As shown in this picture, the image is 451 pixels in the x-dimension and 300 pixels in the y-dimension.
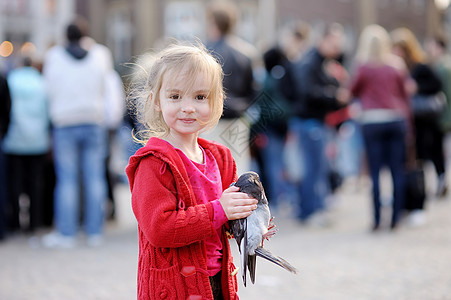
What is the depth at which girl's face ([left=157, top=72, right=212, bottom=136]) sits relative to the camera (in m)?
2.08

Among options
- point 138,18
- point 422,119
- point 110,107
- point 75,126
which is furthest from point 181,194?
point 138,18

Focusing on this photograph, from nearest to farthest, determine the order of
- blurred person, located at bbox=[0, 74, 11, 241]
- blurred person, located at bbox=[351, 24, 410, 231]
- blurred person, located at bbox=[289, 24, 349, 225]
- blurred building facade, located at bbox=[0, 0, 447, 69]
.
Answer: blurred person, located at bbox=[0, 74, 11, 241]
blurred person, located at bbox=[351, 24, 410, 231]
blurred person, located at bbox=[289, 24, 349, 225]
blurred building facade, located at bbox=[0, 0, 447, 69]

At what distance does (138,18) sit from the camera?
28.5 m

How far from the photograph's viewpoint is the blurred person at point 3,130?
261 inches

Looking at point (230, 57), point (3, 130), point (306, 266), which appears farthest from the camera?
point (3, 130)

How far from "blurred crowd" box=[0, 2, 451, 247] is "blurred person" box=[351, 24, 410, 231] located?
0.01 metres

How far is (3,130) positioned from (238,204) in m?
5.45

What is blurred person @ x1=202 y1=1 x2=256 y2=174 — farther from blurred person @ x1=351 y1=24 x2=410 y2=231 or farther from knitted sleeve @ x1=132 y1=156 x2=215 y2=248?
knitted sleeve @ x1=132 y1=156 x2=215 y2=248

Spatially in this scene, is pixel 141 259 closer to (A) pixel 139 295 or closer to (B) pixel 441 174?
(A) pixel 139 295

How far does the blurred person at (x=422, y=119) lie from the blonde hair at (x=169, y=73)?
5.74 metres

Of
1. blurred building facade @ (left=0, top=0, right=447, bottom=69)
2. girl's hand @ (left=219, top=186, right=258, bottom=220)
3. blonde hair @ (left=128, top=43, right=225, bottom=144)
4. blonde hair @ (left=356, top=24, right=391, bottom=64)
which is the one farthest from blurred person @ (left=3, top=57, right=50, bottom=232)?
blurred building facade @ (left=0, top=0, right=447, bottom=69)

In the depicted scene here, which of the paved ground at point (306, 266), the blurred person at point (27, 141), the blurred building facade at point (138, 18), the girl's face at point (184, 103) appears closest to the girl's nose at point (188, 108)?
the girl's face at point (184, 103)

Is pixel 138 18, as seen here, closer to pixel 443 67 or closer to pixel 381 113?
pixel 443 67

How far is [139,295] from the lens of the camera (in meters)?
2.20
